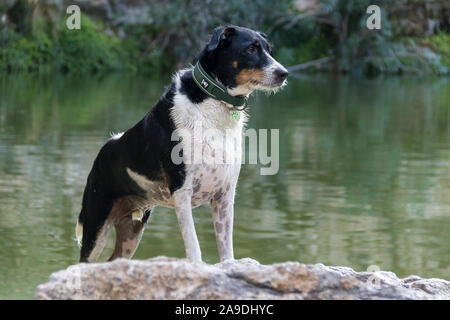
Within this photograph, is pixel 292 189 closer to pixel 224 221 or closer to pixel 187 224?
pixel 224 221

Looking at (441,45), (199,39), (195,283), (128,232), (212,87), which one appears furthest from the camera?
(441,45)

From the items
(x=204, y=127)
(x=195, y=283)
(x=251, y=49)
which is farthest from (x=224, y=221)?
(x=195, y=283)

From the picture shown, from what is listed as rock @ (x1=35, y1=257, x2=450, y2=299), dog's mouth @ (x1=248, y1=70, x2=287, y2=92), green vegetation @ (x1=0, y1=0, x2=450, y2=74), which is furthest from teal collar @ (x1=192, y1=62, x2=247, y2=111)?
green vegetation @ (x1=0, y1=0, x2=450, y2=74)

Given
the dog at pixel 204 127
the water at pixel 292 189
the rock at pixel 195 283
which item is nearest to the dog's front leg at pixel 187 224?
the dog at pixel 204 127

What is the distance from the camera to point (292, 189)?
1203 centimetres

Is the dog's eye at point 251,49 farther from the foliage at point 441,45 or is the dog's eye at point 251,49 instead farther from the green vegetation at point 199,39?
the foliage at point 441,45

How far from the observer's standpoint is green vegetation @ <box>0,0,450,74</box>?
36.0 meters

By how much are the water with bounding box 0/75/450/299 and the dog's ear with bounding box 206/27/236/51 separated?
2.43 metres

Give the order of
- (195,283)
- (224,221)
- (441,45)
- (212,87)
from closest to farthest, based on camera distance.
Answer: (195,283) < (212,87) < (224,221) < (441,45)

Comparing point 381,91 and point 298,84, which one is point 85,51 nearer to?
point 298,84

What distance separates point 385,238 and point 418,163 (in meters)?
5.57

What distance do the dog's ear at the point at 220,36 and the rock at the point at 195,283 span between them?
62.2 inches

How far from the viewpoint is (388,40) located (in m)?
39.3

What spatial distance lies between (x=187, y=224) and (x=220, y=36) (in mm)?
1124
